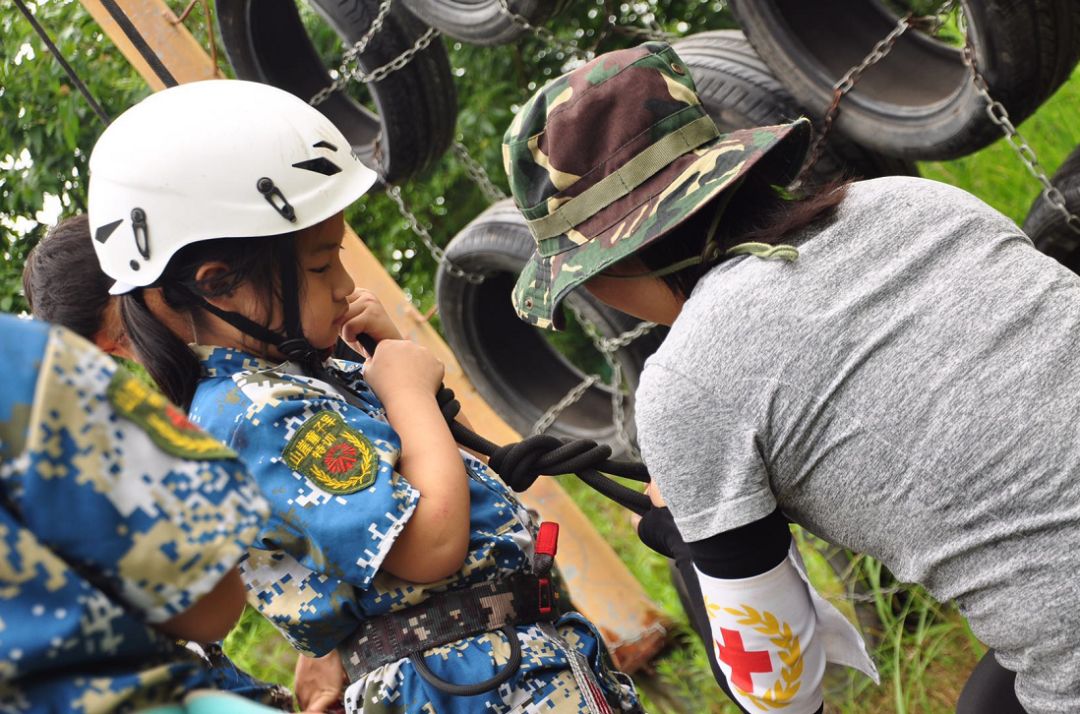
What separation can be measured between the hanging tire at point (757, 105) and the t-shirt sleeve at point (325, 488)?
1571mm

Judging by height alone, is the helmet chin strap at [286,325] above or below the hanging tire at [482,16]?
above

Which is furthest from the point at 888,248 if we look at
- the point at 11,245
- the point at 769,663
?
the point at 11,245

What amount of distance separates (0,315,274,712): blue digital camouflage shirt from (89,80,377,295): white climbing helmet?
818 millimetres

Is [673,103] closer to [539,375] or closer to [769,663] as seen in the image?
[769,663]

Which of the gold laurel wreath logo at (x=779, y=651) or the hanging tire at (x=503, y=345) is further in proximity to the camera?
the hanging tire at (x=503, y=345)

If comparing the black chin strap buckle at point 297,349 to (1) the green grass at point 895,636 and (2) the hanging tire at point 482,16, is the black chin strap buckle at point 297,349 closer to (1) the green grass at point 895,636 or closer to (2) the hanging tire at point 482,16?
(2) the hanging tire at point 482,16

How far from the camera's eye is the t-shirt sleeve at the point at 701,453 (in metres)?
1.31

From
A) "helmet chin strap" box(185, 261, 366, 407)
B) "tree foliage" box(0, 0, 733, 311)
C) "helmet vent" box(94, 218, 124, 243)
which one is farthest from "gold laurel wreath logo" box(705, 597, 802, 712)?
"tree foliage" box(0, 0, 733, 311)

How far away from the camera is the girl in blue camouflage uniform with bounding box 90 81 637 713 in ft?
4.90

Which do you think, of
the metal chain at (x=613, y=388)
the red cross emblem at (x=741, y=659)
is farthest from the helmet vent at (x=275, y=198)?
the metal chain at (x=613, y=388)

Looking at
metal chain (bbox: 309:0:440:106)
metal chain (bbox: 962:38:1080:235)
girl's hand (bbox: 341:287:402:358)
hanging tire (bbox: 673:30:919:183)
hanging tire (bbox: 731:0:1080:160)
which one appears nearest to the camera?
girl's hand (bbox: 341:287:402:358)

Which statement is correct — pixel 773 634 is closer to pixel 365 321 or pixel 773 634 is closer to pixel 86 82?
pixel 365 321

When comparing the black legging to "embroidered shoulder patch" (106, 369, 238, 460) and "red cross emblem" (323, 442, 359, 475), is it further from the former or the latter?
"embroidered shoulder patch" (106, 369, 238, 460)

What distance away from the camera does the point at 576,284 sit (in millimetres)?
1466
